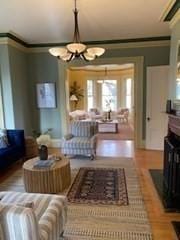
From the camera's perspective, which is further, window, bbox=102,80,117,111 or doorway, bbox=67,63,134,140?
window, bbox=102,80,117,111

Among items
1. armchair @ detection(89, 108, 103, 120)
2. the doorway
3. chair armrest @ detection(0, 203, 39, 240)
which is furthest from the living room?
the doorway

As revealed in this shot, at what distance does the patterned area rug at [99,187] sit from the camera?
296 centimetres

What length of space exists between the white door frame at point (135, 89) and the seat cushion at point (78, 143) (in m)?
1.21

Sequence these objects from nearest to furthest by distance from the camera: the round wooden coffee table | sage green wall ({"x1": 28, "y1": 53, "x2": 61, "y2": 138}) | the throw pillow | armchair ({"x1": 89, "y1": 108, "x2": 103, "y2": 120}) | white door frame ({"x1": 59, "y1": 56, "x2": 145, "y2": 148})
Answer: the round wooden coffee table, the throw pillow, white door frame ({"x1": 59, "y1": 56, "x2": 145, "y2": 148}), sage green wall ({"x1": 28, "y1": 53, "x2": 61, "y2": 138}), armchair ({"x1": 89, "y1": 108, "x2": 103, "y2": 120})

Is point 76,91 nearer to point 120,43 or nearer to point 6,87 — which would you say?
point 120,43

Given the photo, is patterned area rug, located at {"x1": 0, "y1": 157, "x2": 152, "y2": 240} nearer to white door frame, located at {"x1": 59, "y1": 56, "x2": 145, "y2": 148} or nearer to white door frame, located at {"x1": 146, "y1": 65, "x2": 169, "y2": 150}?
white door frame, located at {"x1": 146, "y1": 65, "x2": 169, "y2": 150}

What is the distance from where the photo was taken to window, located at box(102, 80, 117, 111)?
11.4 meters

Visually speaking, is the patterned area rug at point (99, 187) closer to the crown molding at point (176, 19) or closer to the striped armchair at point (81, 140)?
the striped armchair at point (81, 140)

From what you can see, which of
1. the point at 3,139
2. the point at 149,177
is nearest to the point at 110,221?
the point at 149,177

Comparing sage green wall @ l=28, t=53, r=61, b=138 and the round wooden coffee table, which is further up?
sage green wall @ l=28, t=53, r=61, b=138

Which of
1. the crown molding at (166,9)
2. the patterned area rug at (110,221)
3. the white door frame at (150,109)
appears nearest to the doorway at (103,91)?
the white door frame at (150,109)

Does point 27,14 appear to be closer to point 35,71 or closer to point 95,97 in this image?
point 35,71

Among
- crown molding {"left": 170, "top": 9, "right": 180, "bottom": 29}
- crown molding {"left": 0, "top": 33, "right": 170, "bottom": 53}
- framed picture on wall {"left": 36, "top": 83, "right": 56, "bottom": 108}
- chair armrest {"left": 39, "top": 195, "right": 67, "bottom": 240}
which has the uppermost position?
crown molding {"left": 0, "top": 33, "right": 170, "bottom": 53}

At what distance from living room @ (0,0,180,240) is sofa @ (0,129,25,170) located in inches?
0.9
